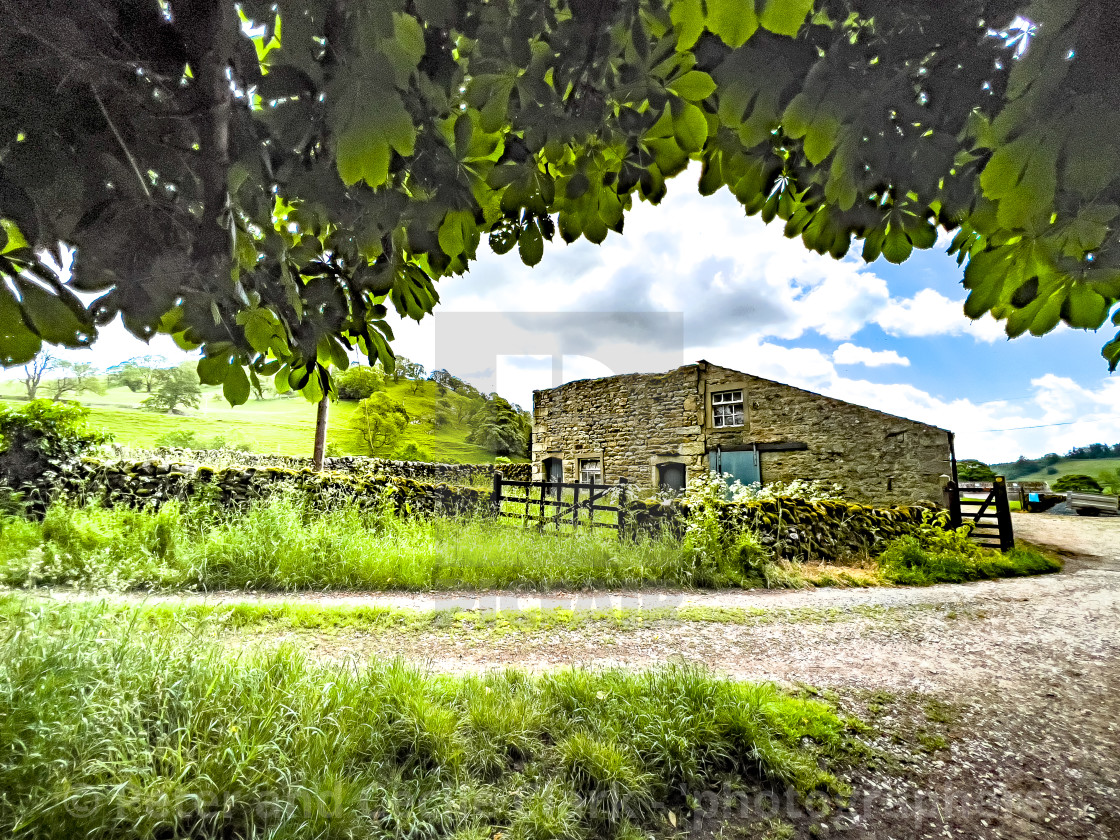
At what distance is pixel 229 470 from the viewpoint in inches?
325

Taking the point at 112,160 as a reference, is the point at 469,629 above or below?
below

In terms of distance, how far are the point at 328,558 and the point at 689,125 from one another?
656 cm

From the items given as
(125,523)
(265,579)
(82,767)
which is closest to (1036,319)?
(82,767)

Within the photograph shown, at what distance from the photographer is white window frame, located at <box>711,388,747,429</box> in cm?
1447

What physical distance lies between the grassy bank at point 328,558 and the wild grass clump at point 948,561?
41 mm

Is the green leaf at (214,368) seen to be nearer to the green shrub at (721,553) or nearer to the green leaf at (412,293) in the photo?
the green leaf at (412,293)

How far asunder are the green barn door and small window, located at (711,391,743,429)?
85 centimetres

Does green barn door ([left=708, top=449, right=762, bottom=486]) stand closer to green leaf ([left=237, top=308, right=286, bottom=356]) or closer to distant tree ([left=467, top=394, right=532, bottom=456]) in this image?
distant tree ([left=467, top=394, right=532, bottom=456])

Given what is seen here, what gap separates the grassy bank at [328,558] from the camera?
564 cm

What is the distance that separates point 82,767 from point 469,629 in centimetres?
287

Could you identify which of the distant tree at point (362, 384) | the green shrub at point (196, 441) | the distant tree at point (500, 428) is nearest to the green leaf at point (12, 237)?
the distant tree at point (500, 428)

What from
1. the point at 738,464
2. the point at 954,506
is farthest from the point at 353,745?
the point at 738,464

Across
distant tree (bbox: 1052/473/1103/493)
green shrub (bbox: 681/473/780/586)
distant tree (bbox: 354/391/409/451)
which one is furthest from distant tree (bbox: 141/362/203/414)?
distant tree (bbox: 1052/473/1103/493)

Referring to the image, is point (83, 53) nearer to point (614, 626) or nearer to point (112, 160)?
point (112, 160)
